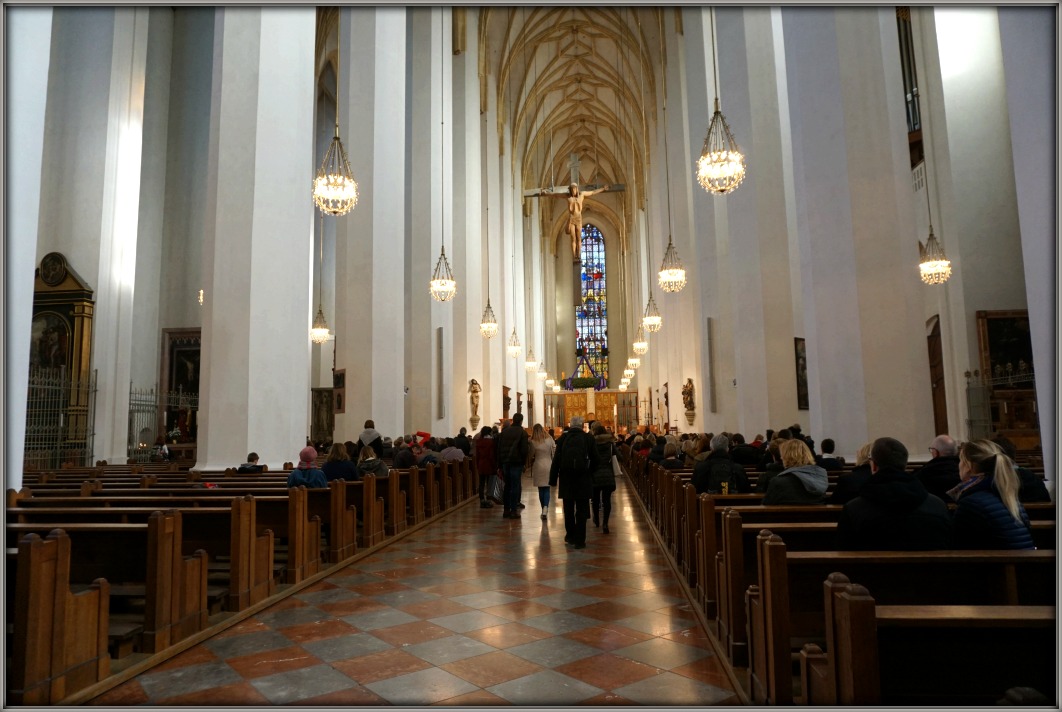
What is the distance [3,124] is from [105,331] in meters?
11.0

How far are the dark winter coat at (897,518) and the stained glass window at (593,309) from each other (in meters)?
38.0

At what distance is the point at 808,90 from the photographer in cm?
776

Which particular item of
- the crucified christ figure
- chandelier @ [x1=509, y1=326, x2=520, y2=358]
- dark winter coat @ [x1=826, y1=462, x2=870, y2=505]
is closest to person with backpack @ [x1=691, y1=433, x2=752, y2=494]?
dark winter coat @ [x1=826, y1=462, x2=870, y2=505]

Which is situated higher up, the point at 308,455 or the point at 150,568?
the point at 308,455

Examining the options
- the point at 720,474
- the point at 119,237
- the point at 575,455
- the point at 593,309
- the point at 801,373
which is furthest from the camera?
the point at 593,309

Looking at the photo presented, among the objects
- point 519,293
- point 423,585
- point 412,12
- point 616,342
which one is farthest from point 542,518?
point 616,342

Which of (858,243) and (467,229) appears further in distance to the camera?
(467,229)

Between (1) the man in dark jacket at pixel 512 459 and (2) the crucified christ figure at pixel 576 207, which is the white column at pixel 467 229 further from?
(1) the man in dark jacket at pixel 512 459

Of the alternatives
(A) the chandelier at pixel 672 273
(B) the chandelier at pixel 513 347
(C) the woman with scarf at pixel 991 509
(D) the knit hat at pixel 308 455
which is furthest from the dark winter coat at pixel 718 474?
(B) the chandelier at pixel 513 347

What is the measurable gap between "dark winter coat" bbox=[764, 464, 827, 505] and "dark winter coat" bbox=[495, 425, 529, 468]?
4805 millimetres

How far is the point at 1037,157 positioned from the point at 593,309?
38968mm

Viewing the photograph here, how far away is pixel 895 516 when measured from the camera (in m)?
2.57

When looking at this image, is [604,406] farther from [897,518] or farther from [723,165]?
[897,518]

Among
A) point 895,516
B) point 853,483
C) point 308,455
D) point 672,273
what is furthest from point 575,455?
point 672,273
